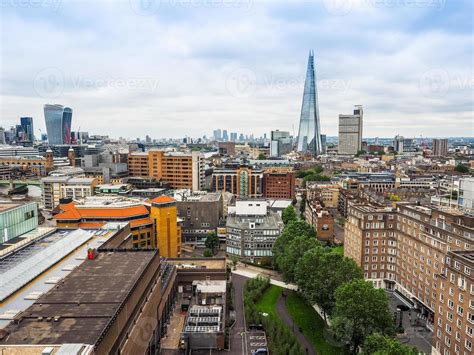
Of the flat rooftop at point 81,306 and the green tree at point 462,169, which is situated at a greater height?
the green tree at point 462,169

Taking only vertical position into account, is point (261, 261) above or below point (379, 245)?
below

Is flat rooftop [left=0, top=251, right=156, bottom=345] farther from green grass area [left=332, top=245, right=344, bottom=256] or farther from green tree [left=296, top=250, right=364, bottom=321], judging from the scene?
green grass area [left=332, top=245, right=344, bottom=256]

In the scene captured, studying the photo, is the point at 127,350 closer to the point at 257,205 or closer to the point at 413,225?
the point at 413,225

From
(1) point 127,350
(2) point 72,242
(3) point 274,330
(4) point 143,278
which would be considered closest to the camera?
(1) point 127,350

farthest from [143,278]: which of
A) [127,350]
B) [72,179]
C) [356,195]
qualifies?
[72,179]

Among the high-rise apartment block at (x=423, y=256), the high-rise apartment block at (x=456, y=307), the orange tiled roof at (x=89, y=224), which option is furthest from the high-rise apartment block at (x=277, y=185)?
the high-rise apartment block at (x=456, y=307)

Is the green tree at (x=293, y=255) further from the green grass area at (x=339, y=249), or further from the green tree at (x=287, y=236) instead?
the green grass area at (x=339, y=249)
